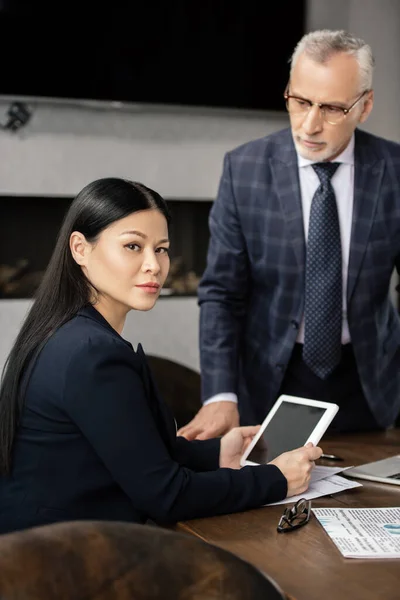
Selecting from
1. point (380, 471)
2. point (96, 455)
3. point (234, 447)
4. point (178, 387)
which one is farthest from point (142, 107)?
→ point (96, 455)

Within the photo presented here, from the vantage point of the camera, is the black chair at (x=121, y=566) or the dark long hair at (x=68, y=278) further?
the dark long hair at (x=68, y=278)

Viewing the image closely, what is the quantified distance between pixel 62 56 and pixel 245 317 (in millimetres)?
2322

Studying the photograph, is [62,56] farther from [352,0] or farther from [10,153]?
[352,0]

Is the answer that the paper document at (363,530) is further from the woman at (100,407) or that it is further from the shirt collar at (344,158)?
the shirt collar at (344,158)

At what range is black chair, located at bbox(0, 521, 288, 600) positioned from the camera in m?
1.00

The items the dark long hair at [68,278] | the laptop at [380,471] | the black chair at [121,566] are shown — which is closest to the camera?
the black chair at [121,566]

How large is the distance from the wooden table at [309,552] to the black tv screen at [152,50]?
3085mm

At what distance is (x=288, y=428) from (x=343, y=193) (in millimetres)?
812

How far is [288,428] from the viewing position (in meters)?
1.80

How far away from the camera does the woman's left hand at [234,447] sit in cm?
183

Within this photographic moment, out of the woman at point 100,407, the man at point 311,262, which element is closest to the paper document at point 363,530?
the woman at point 100,407

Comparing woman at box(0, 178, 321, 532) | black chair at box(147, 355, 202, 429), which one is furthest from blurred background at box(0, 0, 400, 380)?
woman at box(0, 178, 321, 532)

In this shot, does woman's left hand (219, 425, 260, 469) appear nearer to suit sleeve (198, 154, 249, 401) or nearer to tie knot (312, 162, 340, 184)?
suit sleeve (198, 154, 249, 401)

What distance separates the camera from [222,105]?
4570mm
